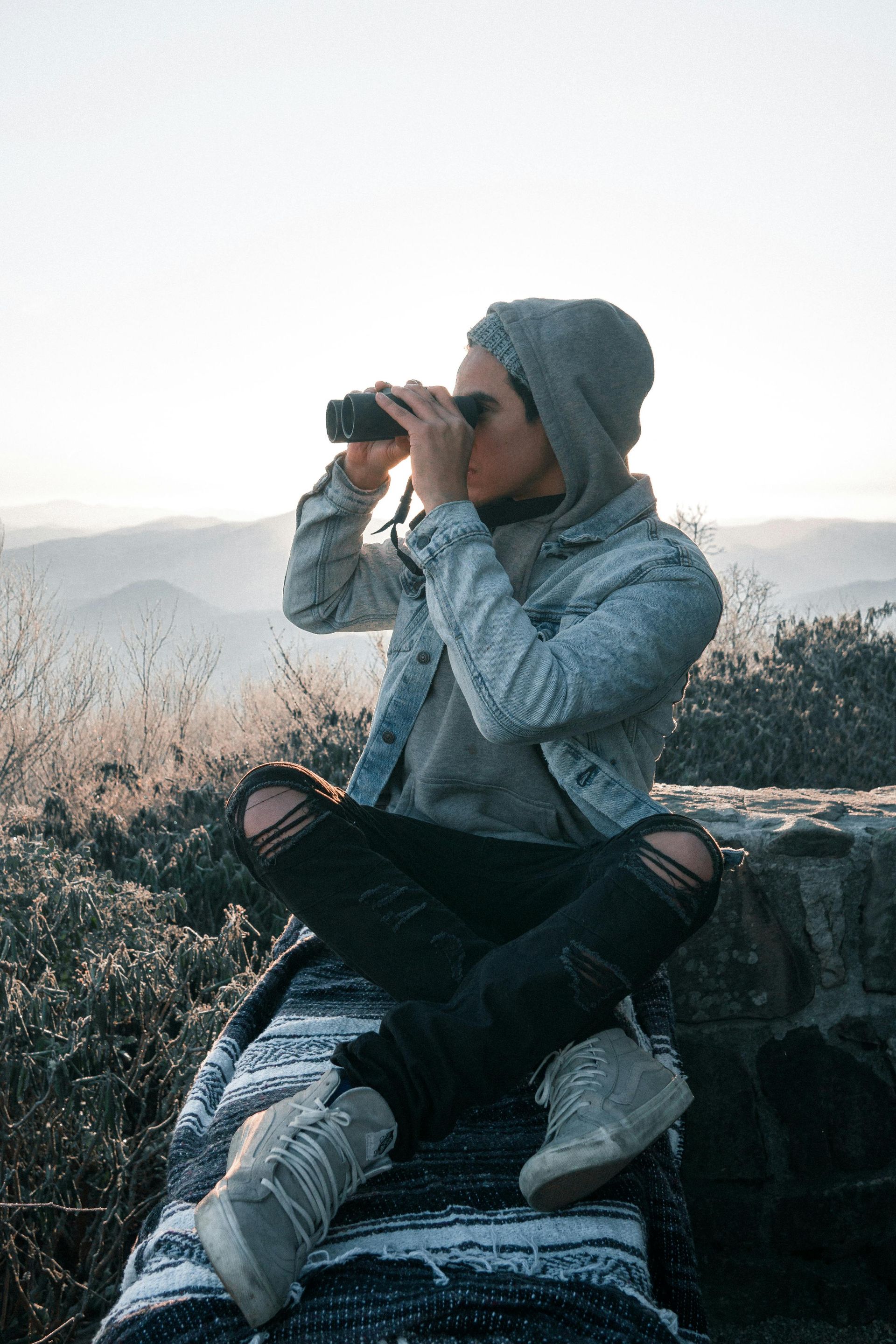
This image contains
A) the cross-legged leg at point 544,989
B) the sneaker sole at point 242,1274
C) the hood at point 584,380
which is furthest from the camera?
the hood at point 584,380

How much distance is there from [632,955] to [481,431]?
1.03 meters

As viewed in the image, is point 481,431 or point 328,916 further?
point 481,431

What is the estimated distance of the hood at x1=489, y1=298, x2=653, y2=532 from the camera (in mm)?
1892

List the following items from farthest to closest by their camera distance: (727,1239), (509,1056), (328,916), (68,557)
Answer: (68,557) < (727,1239) < (328,916) < (509,1056)

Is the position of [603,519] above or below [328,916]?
above

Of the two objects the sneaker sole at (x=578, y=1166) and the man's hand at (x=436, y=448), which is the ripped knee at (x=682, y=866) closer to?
the sneaker sole at (x=578, y=1166)

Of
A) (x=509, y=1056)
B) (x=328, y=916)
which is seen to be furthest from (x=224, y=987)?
(x=509, y=1056)

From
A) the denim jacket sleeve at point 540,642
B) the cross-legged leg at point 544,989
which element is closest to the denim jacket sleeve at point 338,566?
the denim jacket sleeve at point 540,642

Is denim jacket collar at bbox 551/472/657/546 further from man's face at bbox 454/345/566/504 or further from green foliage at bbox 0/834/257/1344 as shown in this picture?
green foliage at bbox 0/834/257/1344

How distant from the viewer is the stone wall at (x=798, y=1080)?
2.14 meters

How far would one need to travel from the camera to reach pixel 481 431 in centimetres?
197

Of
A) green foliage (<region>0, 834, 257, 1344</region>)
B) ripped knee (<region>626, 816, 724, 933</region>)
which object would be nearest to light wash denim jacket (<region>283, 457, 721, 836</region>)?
ripped knee (<region>626, 816, 724, 933</region>)

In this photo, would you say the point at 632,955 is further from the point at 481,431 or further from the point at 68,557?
the point at 68,557

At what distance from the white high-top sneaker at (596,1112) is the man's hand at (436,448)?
0.92m
